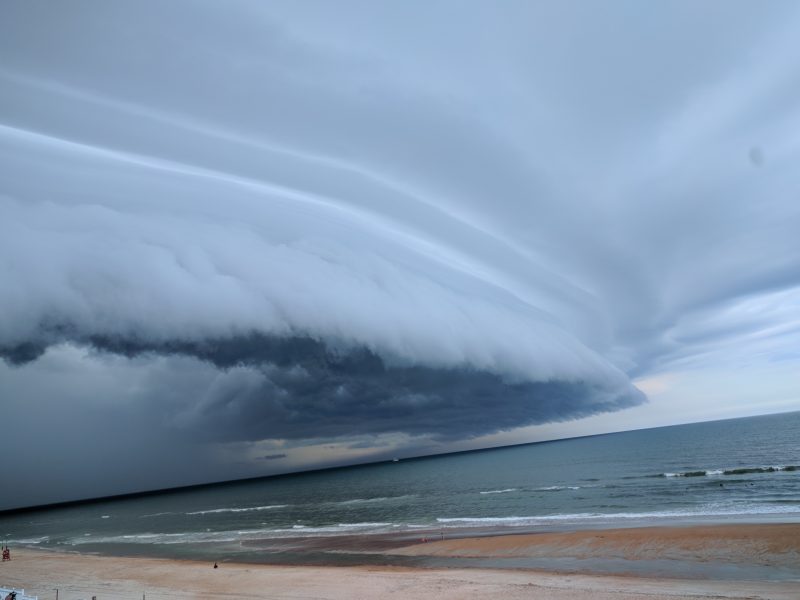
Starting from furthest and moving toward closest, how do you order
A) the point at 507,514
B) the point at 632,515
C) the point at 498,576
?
the point at 507,514, the point at 632,515, the point at 498,576

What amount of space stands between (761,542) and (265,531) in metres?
47.5

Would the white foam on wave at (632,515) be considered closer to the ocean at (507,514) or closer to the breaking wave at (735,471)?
the ocean at (507,514)

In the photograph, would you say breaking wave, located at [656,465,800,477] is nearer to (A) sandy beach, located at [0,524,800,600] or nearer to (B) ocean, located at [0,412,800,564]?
(B) ocean, located at [0,412,800,564]

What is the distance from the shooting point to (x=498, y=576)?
25.9m

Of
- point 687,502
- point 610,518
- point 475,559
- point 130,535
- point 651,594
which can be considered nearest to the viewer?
point 651,594

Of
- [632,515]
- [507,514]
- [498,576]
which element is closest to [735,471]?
[632,515]

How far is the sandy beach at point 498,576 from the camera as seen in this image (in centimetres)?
2167

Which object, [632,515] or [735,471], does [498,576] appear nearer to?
[632,515]

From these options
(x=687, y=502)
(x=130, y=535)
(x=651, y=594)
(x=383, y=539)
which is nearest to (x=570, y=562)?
(x=651, y=594)

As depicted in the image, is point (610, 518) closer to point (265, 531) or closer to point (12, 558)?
point (265, 531)

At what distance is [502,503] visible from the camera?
59.8 m

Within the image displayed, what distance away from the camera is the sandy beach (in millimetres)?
21672

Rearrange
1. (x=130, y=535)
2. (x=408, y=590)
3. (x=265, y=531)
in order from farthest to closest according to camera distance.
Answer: (x=130, y=535) → (x=265, y=531) → (x=408, y=590)

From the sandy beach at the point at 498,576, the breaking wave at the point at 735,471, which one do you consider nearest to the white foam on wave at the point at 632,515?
the sandy beach at the point at 498,576
